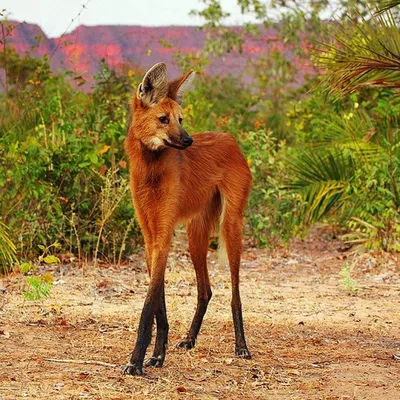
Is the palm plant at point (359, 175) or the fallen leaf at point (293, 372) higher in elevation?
the palm plant at point (359, 175)

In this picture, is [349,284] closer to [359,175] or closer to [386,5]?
[359,175]

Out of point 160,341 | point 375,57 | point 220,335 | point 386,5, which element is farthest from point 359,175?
point 160,341

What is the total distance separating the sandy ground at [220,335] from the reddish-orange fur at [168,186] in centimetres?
25

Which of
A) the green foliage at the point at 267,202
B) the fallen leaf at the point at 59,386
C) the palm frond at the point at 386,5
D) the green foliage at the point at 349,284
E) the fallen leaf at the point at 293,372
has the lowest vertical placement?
the green foliage at the point at 349,284

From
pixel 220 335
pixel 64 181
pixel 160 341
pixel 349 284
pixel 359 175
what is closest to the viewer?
pixel 160 341

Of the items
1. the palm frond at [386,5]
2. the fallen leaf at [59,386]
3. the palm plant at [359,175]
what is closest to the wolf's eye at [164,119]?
the fallen leaf at [59,386]

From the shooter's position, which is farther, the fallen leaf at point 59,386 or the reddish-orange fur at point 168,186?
the reddish-orange fur at point 168,186

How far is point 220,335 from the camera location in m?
5.97

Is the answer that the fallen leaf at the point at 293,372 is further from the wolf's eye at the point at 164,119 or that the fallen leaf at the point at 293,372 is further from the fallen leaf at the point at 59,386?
the wolf's eye at the point at 164,119

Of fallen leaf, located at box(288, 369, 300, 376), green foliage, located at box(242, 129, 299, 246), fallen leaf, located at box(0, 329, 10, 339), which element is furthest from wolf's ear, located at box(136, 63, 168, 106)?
green foliage, located at box(242, 129, 299, 246)

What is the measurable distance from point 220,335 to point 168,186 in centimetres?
145

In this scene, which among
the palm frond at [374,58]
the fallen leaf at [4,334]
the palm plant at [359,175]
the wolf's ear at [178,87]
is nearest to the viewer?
the wolf's ear at [178,87]

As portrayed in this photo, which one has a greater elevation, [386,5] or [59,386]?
[386,5]

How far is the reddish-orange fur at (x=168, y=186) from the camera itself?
4824mm
